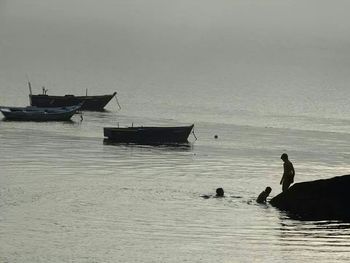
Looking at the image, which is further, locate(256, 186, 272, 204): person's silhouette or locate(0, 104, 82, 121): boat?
locate(0, 104, 82, 121): boat

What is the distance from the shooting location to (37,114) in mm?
105812

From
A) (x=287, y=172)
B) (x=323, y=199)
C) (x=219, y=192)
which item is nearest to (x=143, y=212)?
(x=219, y=192)

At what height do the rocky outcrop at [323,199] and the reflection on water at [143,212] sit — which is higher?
the rocky outcrop at [323,199]

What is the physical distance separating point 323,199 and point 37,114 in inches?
2544

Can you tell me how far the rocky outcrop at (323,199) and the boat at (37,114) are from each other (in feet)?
209

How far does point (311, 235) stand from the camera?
41781 mm

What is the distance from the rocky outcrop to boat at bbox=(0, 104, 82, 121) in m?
63.6

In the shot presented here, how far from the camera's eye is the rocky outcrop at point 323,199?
1762 inches

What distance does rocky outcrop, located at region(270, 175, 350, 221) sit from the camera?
4475 centimetres

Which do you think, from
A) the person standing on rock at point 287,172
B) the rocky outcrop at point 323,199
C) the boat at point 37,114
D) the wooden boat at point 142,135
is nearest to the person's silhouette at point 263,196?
the person standing on rock at point 287,172

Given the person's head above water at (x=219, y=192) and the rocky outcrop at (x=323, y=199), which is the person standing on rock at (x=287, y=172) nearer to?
the rocky outcrop at (x=323, y=199)

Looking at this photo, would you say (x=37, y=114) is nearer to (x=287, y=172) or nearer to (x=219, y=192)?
(x=219, y=192)

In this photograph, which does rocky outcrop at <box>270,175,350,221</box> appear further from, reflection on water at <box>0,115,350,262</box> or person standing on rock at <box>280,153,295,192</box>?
reflection on water at <box>0,115,350,262</box>

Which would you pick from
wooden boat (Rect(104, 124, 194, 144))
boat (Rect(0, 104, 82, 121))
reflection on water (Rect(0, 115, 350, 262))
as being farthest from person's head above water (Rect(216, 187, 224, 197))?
boat (Rect(0, 104, 82, 121))
